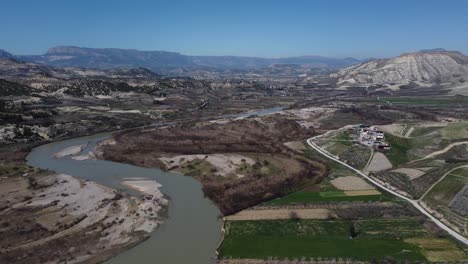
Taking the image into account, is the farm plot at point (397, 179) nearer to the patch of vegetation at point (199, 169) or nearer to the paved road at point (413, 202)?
the paved road at point (413, 202)

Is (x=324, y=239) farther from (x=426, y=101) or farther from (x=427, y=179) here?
(x=426, y=101)

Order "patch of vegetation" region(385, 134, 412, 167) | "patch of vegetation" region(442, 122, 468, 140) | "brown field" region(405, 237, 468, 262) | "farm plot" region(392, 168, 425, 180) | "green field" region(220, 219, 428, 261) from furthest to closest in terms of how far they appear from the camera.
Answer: "patch of vegetation" region(442, 122, 468, 140), "patch of vegetation" region(385, 134, 412, 167), "farm plot" region(392, 168, 425, 180), "green field" region(220, 219, 428, 261), "brown field" region(405, 237, 468, 262)

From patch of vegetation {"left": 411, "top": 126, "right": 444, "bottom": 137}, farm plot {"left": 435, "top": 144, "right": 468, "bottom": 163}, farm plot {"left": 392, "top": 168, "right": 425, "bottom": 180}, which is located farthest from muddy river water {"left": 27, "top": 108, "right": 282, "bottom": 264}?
patch of vegetation {"left": 411, "top": 126, "right": 444, "bottom": 137}

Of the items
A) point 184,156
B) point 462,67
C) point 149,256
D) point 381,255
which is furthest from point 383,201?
point 462,67

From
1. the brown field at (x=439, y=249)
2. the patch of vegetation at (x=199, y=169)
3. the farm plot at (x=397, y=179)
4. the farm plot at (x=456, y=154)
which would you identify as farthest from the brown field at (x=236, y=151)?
the brown field at (x=439, y=249)

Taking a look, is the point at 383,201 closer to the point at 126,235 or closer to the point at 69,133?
the point at 126,235

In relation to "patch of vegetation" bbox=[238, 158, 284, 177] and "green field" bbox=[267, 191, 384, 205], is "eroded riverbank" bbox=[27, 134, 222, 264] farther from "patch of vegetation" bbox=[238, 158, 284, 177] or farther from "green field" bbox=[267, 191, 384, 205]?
"green field" bbox=[267, 191, 384, 205]
